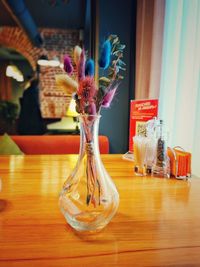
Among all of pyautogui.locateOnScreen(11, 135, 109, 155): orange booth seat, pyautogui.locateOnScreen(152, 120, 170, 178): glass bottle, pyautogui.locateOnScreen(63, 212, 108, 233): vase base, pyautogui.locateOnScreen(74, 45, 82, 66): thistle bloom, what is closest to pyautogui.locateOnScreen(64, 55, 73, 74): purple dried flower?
pyautogui.locateOnScreen(74, 45, 82, 66): thistle bloom

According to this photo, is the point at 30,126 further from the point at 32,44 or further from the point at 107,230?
the point at 107,230

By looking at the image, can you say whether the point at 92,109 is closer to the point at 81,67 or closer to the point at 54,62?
the point at 81,67

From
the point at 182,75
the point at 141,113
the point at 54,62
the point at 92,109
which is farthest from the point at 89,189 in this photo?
the point at 54,62

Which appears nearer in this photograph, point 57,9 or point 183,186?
point 183,186

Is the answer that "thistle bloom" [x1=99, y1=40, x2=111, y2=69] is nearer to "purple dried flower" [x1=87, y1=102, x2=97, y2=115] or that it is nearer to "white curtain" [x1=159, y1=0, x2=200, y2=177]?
"purple dried flower" [x1=87, y1=102, x2=97, y2=115]

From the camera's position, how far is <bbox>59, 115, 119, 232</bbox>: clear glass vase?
1.77 ft

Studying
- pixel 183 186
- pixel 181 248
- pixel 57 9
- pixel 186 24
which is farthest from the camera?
pixel 57 9

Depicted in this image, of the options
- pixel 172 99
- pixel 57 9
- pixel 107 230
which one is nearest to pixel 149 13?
pixel 172 99

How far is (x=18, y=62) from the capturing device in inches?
129

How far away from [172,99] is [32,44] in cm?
246

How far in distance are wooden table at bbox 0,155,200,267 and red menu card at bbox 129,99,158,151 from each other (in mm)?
379

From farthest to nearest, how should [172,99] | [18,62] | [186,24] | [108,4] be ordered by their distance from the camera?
[18,62] < [108,4] < [172,99] < [186,24]

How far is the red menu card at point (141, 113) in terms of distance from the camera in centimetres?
114

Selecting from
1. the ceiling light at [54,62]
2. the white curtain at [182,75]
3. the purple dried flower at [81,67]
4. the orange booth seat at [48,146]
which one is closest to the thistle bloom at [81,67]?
the purple dried flower at [81,67]
